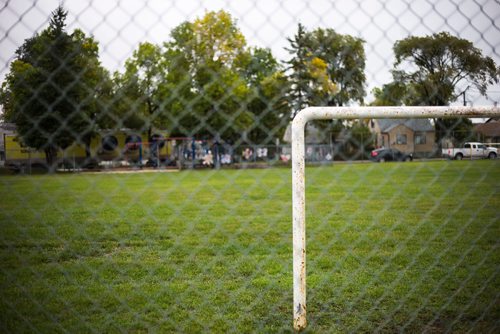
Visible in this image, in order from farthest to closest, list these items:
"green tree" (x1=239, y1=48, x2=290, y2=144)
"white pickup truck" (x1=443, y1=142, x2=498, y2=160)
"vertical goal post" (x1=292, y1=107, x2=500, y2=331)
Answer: "white pickup truck" (x1=443, y1=142, x2=498, y2=160) < "green tree" (x1=239, y1=48, x2=290, y2=144) < "vertical goal post" (x1=292, y1=107, x2=500, y2=331)

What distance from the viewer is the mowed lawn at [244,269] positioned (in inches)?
95.3

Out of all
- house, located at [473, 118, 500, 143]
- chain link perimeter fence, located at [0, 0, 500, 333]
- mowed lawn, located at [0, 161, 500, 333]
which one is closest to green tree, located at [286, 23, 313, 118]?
chain link perimeter fence, located at [0, 0, 500, 333]

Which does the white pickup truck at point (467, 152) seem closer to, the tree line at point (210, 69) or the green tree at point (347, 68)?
the tree line at point (210, 69)

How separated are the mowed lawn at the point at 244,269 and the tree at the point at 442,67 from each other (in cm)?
147

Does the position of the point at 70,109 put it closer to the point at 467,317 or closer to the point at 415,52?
the point at 415,52

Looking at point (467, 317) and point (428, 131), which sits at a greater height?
point (428, 131)

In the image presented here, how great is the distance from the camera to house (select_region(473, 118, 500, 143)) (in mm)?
2425

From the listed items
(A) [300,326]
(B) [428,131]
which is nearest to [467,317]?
(A) [300,326]

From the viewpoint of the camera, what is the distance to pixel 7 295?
2779mm

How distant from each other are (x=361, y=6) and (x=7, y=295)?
3143mm

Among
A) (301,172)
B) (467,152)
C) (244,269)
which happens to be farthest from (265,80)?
(467,152)

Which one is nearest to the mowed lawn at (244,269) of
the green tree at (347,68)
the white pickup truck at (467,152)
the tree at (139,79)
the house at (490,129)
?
the white pickup truck at (467,152)

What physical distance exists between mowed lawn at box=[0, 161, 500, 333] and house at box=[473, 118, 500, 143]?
3.69ft

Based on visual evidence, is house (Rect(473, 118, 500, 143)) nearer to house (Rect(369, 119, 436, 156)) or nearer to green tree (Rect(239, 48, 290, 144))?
house (Rect(369, 119, 436, 156))
